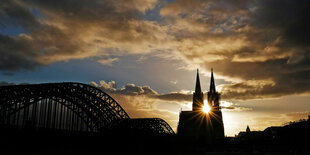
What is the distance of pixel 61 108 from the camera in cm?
5131

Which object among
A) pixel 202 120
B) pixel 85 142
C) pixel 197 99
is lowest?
pixel 85 142

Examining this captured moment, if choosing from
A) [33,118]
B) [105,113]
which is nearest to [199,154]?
[105,113]

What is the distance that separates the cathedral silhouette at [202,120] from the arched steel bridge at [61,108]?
62.5m

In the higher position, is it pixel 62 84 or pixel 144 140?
pixel 62 84

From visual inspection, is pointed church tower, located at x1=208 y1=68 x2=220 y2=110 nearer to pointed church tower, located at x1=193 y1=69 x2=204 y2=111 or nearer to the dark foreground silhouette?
pointed church tower, located at x1=193 y1=69 x2=204 y2=111

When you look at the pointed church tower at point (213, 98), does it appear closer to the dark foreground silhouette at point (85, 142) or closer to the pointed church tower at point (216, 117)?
the pointed church tower at point (216, 117)

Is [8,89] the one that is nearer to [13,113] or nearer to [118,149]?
[13,113]

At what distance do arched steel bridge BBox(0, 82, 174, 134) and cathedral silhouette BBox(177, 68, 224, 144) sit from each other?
62.5m

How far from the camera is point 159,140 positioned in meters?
61.2

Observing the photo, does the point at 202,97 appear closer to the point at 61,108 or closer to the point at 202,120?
the point at 202,120

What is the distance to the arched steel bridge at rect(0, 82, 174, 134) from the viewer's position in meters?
44.5

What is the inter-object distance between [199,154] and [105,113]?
2764 centimetres

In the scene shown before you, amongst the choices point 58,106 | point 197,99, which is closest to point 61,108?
point 58,106

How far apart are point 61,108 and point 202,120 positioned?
277 feet
